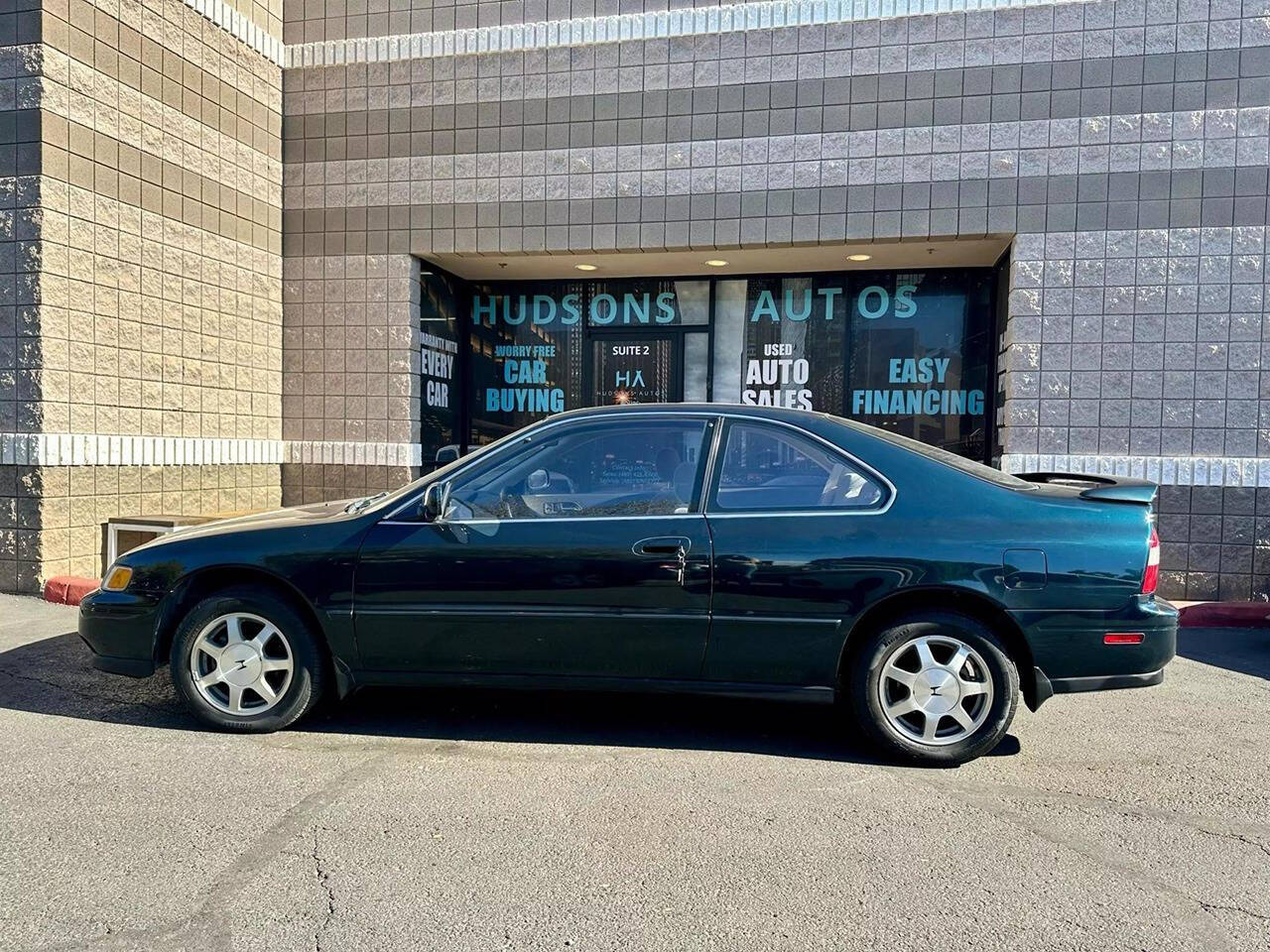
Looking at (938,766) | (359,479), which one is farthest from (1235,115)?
(359,479)

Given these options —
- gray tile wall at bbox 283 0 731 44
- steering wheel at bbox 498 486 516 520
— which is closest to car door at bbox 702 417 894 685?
steering wheel at bbox 498 486 516 520

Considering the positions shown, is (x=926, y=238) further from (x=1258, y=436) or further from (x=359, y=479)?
(x=359, y=479)

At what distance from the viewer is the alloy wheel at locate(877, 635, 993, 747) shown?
3.97 m

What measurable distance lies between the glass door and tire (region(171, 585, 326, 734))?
6.15 m

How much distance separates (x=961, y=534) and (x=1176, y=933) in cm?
169

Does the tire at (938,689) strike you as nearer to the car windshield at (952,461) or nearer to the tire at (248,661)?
the car windshield at (952,461)

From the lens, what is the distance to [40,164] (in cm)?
710

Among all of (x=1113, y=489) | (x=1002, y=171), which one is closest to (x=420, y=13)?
(x=1002, y=171)

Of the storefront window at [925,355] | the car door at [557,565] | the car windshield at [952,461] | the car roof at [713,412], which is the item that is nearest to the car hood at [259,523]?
the car door at [557,565]

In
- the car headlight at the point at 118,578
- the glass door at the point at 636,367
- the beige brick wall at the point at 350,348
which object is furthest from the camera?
the glass door at the point at 636,367

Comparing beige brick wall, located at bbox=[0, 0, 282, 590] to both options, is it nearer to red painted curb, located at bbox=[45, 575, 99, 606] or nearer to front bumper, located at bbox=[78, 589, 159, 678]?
red painted curb, located at bbox=[45, 575, 99, 606]

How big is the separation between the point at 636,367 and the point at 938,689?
6710 millimetres

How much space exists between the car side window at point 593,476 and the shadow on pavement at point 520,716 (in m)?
1.10

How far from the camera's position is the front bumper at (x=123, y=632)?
439 centimetres
